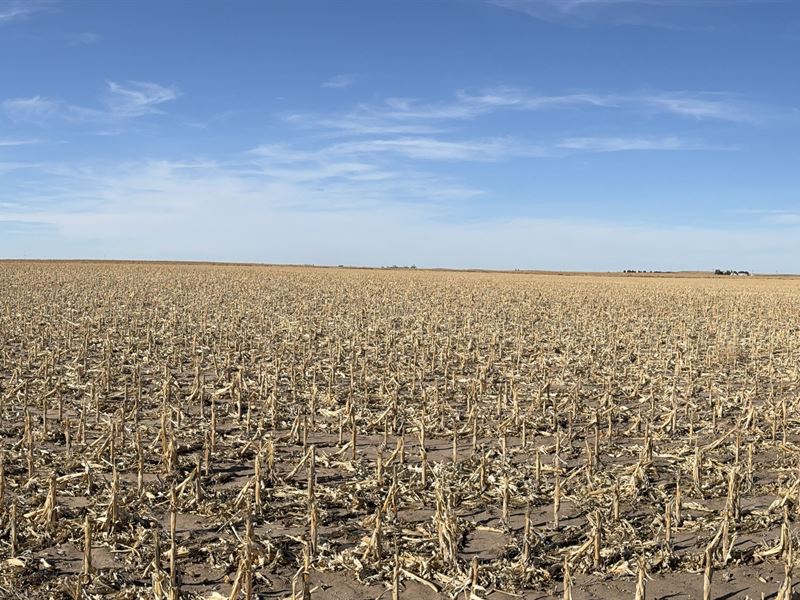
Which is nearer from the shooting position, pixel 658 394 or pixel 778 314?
pixel 658 394

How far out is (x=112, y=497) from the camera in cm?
637

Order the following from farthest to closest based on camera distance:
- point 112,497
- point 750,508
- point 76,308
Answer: point 76,308 < point 750,508 < point 112,497

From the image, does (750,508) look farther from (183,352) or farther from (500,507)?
(183,352)

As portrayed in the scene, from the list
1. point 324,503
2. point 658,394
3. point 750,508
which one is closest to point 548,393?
point 658,394

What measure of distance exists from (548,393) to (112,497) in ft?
24.4

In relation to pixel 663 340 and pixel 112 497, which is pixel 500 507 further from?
pixel 663 340

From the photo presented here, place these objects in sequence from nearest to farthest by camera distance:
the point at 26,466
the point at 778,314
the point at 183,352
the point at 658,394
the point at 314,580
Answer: the point at 314,580
the point at 26,466
the point at 658,394
the point at 183,352
the point at 778,314

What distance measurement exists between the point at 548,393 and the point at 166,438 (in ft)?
20.7

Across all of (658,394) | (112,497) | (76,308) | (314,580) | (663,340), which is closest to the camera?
(314,580)

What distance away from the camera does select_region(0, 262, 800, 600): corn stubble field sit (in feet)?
18.1

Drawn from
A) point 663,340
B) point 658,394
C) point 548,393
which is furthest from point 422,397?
point 663,340

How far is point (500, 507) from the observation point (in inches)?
273

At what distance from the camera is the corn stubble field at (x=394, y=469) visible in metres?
5.50

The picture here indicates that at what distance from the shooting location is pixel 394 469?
→ 7.43 metres
